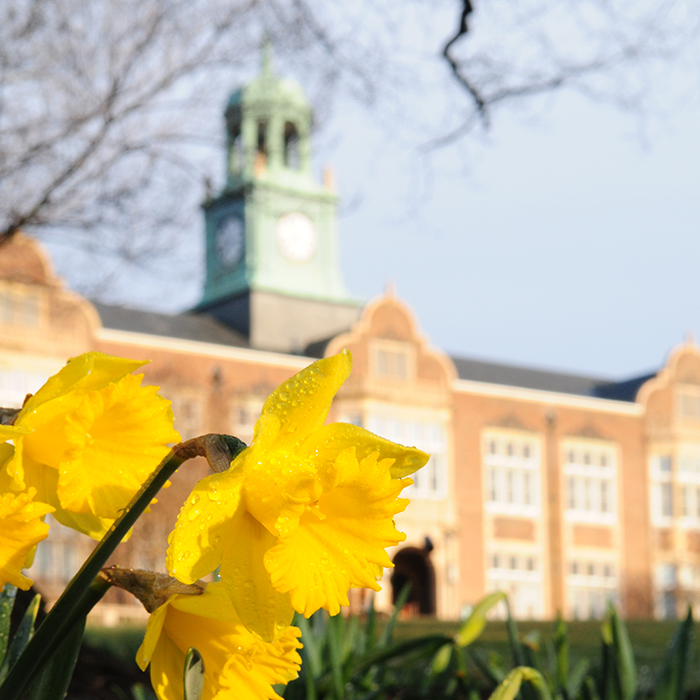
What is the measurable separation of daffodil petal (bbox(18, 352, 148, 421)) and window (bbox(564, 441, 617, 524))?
25.5 metres

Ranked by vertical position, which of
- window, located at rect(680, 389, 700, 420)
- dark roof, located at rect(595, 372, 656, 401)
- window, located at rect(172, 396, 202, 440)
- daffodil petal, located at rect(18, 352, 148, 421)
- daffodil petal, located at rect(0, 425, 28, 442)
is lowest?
daffodil petal, located at rect(0, 425, 28, 442)

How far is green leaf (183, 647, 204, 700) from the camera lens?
65 centimetres

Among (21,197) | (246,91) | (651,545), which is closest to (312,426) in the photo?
(21,197)

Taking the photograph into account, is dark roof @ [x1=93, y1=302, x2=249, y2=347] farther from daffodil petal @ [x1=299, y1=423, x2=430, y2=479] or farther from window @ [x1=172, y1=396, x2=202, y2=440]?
daffodil petal @ [x1=299, y1=423, x2=430, y2=479]

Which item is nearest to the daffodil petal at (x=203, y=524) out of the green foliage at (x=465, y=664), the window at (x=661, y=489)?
the green foliage at (x=465, y=664)

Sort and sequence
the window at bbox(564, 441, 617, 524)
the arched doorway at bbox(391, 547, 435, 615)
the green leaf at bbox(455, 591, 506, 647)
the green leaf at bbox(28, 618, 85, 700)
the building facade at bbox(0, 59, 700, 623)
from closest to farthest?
the green leaf at bbox(28, 618, 85, 700) < the green leaf at bbox(455, 591, 506, 647) < the building facade at bbox(0, 59, 700, 623) < the arched doorway at bbox(391, 547, 435, 615) < the window at bbox(564, 441, 617, 524)

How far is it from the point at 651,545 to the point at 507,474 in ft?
14.8

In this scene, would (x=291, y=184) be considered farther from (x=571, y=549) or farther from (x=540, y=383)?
(x=571, y=549)

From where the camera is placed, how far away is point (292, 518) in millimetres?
573

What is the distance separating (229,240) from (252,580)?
89.6 ft

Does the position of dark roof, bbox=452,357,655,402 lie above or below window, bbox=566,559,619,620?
above

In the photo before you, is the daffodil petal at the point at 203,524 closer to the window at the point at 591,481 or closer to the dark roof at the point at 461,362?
the dark roof at the point at 461,362

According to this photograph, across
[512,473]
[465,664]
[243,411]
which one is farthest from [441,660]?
[512,473]

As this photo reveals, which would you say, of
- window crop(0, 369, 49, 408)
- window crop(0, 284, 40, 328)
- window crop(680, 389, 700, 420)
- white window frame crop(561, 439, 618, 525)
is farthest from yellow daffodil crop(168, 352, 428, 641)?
window crop(680, 389, 700, 420)
